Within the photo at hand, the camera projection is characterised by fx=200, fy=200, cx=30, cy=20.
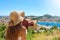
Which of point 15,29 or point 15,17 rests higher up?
point 15,17

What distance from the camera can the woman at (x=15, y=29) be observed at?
233cm

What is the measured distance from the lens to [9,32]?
2400 mm

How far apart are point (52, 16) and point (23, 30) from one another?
22.1 feet

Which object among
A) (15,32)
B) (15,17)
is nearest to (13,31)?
(15,32)

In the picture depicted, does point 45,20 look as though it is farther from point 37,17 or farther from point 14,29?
point 14,29

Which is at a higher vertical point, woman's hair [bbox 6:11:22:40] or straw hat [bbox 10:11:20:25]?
straw hat [bbox 10:11:20:25]

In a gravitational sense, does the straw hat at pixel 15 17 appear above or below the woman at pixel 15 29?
above

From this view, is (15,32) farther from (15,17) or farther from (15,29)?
(15,17)

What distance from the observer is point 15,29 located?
2.39m

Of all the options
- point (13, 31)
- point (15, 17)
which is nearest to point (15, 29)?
point (13, 31)

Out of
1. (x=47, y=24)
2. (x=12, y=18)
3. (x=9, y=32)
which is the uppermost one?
(x=12, y=18)

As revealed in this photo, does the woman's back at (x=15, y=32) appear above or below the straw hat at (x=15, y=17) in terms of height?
below

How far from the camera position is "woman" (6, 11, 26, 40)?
7.66 feet

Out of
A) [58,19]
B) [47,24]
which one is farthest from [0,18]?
[58,19]
